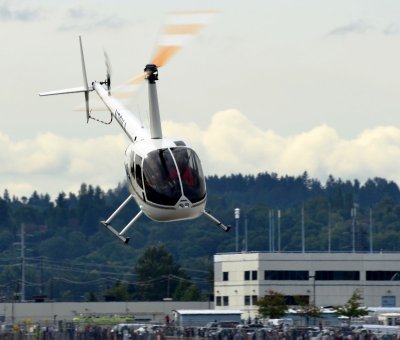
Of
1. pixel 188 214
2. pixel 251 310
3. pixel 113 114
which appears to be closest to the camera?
pixel 188 214

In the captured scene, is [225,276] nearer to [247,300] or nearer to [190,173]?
[247,300]

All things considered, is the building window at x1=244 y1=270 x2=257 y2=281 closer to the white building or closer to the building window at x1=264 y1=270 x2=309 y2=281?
the white building

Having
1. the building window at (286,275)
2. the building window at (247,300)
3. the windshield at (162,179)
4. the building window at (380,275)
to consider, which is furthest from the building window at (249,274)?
the windshield at (162,179)

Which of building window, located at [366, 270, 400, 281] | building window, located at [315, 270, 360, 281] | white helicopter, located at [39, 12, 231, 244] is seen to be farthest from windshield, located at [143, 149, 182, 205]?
building window, located at [366, 270, 400, 281]

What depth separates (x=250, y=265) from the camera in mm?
188625

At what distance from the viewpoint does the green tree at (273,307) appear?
6398 inches

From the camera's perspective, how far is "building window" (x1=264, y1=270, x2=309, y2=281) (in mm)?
186875

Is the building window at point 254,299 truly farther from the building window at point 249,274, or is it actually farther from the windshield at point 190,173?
the windshield at point 190,173

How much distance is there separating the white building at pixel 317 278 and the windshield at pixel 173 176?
125 meters

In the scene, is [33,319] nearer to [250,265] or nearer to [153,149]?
[250,265]

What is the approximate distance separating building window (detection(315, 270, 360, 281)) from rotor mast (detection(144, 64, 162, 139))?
420ft

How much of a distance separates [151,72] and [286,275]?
422 ft

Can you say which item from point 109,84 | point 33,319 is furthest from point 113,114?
point 33,319

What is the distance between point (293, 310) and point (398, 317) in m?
34.4
